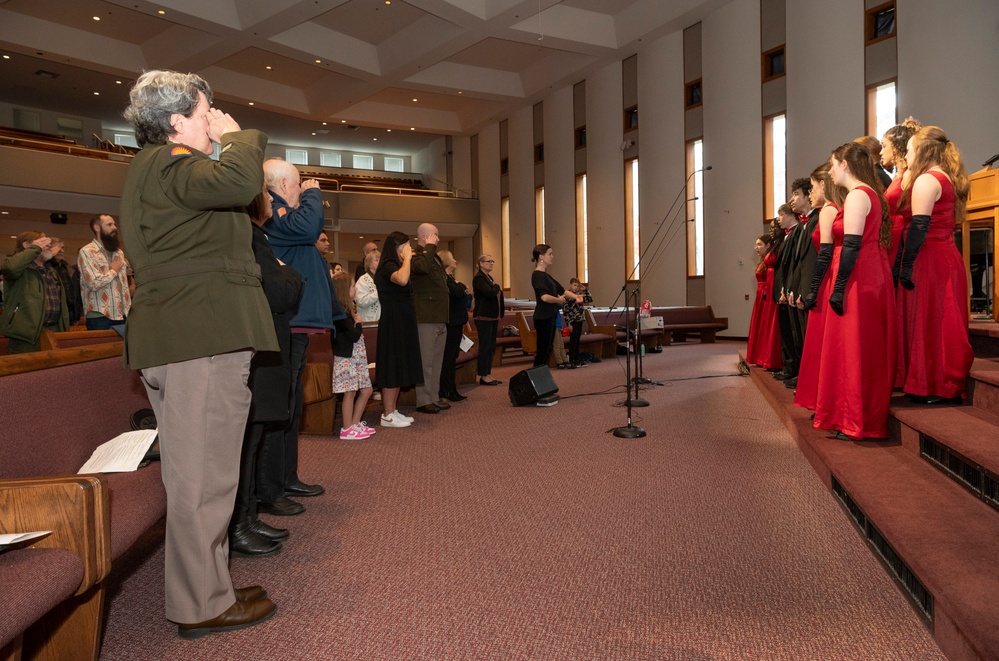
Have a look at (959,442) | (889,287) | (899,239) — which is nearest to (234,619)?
(959,442)

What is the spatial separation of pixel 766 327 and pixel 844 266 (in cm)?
340

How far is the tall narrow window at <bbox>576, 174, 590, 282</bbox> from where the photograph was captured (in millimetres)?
16625

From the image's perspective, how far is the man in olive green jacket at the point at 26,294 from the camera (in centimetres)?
470

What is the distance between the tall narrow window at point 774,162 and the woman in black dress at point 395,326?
9304 mm

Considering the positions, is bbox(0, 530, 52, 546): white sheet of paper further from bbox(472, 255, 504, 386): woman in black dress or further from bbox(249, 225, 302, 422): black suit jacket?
bbox(472, 255, 504, 386): woman in black dress

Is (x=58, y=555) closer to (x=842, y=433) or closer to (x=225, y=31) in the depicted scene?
(x=842, y=433)

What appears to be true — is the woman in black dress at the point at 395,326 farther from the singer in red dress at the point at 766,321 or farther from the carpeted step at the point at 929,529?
the singer in red dress at the point at 766,321

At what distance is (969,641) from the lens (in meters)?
1.40

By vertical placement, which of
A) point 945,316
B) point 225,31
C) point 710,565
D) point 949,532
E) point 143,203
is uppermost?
point 225,31

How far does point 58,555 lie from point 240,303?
66 centimetres

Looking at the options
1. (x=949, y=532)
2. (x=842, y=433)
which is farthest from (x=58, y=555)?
(x=842, y=433)

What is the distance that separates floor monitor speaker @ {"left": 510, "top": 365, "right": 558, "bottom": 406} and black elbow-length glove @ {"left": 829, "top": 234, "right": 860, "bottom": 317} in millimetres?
2790

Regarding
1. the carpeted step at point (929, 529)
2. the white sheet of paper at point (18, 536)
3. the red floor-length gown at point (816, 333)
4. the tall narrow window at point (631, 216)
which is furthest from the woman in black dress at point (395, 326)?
the tall narrow window at point (631, 216)

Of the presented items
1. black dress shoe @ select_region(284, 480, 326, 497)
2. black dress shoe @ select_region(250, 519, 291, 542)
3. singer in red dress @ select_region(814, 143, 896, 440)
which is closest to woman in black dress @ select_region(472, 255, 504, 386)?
black dress shoe @ select_region(284, 480, 326, 497)
